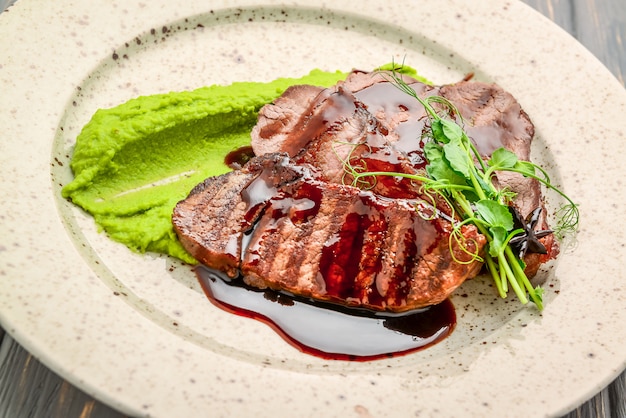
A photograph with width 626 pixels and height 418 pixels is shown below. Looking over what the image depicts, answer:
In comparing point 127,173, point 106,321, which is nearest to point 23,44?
point 127,173

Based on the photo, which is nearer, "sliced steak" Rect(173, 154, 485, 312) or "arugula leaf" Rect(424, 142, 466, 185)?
"sliced steak" Rect(173, 154, 485, 312)

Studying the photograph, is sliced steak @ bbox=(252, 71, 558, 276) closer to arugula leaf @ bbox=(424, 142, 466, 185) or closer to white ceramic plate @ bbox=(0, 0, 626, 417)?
arugula leaf @ bbox=(424, 142, 466, 185)

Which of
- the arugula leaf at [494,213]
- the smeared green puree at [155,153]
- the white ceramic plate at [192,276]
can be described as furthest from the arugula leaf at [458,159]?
the smeared green puree at [155,153]

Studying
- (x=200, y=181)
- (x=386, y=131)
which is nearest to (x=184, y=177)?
(x=200, y=181)

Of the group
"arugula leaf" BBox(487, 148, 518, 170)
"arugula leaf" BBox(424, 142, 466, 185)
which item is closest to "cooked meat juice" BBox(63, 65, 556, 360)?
"arugula leaf" BBox(424, 142, 466, 185)

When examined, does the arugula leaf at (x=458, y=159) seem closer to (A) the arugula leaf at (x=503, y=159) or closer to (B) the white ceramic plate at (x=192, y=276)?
(A) the arugula leaf at (x=503, y=159)
